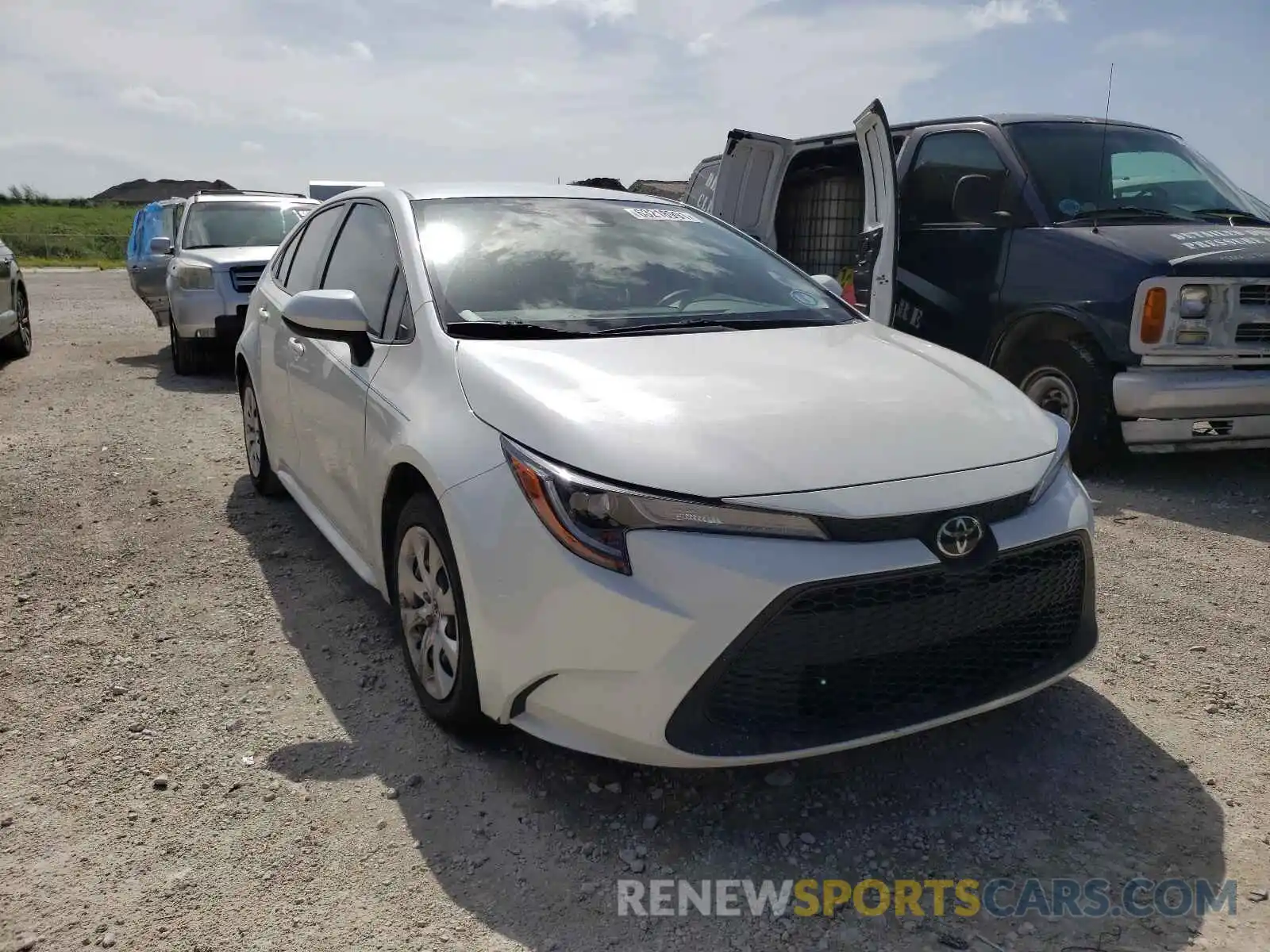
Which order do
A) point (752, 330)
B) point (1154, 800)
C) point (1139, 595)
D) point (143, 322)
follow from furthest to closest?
1. point (143, 322)
2. point (1139, 595)
3. point (752, 330)
4. point (1154, 800)

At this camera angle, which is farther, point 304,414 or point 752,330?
point 304,414

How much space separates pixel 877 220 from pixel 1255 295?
218 centimetres

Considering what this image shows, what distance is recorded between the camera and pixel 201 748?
2975 mm

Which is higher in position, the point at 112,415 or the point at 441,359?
the point at 441,359

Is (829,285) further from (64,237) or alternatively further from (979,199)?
(64,237)

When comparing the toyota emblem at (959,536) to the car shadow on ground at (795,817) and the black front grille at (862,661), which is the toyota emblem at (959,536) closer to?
the black front grille at (862,661)

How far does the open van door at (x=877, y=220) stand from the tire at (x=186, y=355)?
6086 millimetres

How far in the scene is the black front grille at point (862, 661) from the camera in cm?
226

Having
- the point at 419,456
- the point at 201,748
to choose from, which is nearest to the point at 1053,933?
the point at 419,456

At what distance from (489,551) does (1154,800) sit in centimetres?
180

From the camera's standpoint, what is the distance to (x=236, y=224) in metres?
10.5

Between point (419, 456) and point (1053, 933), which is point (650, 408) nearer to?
point (419, 456)

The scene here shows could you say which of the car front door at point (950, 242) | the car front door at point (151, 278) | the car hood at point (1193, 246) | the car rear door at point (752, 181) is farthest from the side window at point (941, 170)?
the car front door at point (151, 278)

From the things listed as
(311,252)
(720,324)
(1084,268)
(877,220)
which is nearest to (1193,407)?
(1084,268)
